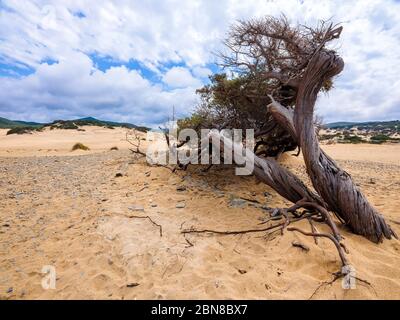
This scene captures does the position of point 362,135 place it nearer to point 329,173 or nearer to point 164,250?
point 329,173

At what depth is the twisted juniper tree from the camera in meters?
4.34

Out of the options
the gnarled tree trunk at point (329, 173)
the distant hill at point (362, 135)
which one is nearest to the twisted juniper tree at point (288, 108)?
the gnarled tree trunk at point (329, 173)

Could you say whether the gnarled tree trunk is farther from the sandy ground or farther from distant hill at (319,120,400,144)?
distant hill at (319,120,400,144)

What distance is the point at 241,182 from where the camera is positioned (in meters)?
6.94

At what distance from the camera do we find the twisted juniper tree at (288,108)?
14.2ft

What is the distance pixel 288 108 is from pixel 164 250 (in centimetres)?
367

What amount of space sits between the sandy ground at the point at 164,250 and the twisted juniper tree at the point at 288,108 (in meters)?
0.47

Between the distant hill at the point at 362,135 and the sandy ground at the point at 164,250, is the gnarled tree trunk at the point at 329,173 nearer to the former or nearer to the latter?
the sandy ground at the point at 164,250

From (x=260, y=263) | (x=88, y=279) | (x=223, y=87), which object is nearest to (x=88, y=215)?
(x=88, y=279)

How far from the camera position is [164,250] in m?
3.72

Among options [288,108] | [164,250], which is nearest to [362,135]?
[288,108]

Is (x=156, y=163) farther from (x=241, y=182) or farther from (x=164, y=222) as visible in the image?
(x=164, y=222)

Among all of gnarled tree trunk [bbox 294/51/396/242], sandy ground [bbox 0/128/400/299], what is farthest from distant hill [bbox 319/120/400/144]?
sandy ground [bbox 0/128/400/299]
